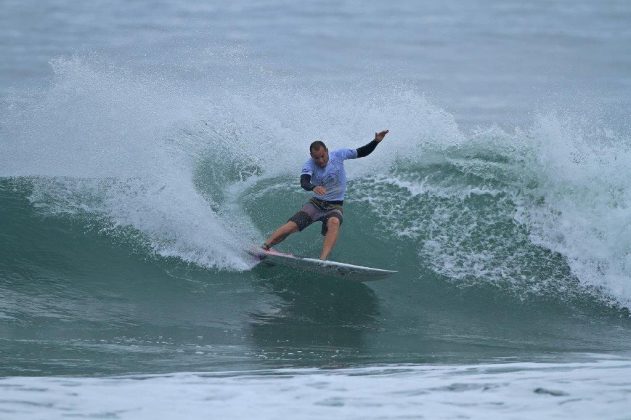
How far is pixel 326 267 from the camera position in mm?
9477

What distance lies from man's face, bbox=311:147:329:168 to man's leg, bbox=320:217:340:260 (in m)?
0.62

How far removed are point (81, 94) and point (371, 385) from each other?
387 inches

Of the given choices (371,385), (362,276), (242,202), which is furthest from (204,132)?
(371,385)

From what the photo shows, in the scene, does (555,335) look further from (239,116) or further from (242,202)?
(239,116)

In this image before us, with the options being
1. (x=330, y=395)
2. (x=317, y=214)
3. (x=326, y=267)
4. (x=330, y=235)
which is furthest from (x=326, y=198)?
(x=330, y=395)

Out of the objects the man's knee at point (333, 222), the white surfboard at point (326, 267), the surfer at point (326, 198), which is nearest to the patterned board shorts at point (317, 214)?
the surfer at point (326, 198)

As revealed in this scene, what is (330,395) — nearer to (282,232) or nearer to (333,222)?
(333,222)

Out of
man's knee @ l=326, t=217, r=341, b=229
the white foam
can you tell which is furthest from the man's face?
the white foam

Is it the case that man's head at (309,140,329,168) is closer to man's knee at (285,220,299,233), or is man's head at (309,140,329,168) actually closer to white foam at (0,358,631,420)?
man's knee at (285,220,299,233)

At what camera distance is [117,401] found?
5312 millimetres

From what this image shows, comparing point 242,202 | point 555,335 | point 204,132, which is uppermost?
point 204,132

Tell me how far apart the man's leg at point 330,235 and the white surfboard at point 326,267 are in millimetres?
120

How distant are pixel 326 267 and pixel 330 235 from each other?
37 cm

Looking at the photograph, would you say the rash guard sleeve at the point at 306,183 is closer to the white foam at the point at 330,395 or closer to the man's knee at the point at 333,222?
the man's knee at the point at 333,222
